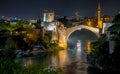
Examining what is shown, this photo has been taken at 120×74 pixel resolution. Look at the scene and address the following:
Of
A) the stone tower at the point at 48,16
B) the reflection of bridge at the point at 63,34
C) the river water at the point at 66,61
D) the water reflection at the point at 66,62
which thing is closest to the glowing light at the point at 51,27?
the reflection of bridge at the point at 63,34

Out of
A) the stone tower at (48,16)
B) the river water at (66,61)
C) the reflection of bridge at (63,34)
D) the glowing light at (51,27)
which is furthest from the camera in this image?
the stone tower at (48,16)

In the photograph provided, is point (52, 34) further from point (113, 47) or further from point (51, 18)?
point (113, 47)

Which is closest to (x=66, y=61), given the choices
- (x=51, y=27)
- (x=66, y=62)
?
(x=66, y=62)

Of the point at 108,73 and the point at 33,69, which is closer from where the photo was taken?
the point at 33,69

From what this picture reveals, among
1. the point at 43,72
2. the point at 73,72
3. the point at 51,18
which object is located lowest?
the point at 73,72

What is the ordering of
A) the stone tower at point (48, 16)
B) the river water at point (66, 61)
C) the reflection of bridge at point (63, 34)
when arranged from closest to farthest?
the river water at point (66, 61) → the reflection of bridge at point (63, 34) → the stone tower at point (48, 16)

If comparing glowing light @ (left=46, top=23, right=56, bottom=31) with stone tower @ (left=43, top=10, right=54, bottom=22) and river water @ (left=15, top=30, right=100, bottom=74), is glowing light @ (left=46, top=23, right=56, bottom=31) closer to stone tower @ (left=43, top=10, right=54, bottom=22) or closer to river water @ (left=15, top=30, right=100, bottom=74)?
stone tower @ (left=43, top=10, right=54, bottom=22)

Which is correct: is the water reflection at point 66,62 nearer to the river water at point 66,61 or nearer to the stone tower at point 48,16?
the river water at point 66,61

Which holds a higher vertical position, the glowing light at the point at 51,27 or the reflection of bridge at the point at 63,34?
the glowing light at the point at 51,27

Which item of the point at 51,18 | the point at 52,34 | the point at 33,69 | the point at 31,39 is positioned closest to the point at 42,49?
the point at 31,39

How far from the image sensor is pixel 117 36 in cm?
1692

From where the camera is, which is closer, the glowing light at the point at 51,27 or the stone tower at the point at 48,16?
the glowing light at the point at 51,27

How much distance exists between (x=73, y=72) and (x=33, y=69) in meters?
10.2

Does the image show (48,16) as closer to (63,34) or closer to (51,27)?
(51,27)
